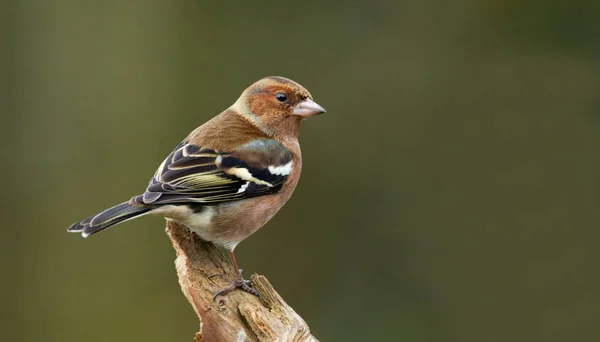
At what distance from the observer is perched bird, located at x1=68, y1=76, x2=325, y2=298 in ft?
13.2

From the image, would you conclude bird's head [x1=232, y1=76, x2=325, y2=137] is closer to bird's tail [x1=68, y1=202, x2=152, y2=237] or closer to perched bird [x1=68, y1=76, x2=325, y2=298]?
perched bird [x1=68, y1=76, x2=325, y2=298]

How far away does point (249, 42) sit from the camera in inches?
309

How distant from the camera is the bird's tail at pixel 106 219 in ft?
12.4

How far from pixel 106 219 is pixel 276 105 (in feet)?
4.78

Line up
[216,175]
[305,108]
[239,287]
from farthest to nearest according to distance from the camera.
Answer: [305,108] → [216,175] → [239,287]

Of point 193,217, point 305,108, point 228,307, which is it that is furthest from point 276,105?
point 228,307

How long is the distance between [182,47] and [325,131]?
1619mm

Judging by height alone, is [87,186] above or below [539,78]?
below

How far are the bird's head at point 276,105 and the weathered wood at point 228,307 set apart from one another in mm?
1002

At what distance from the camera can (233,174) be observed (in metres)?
4.35

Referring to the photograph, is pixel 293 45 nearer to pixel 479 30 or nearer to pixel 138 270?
pixel 479 30

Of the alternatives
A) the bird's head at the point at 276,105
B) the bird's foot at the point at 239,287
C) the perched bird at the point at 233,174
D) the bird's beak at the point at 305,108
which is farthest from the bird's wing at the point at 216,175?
the bird's foot at the point at 239,287

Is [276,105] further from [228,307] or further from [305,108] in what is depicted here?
[228,307]

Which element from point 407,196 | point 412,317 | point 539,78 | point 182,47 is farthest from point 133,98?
point 539,78
